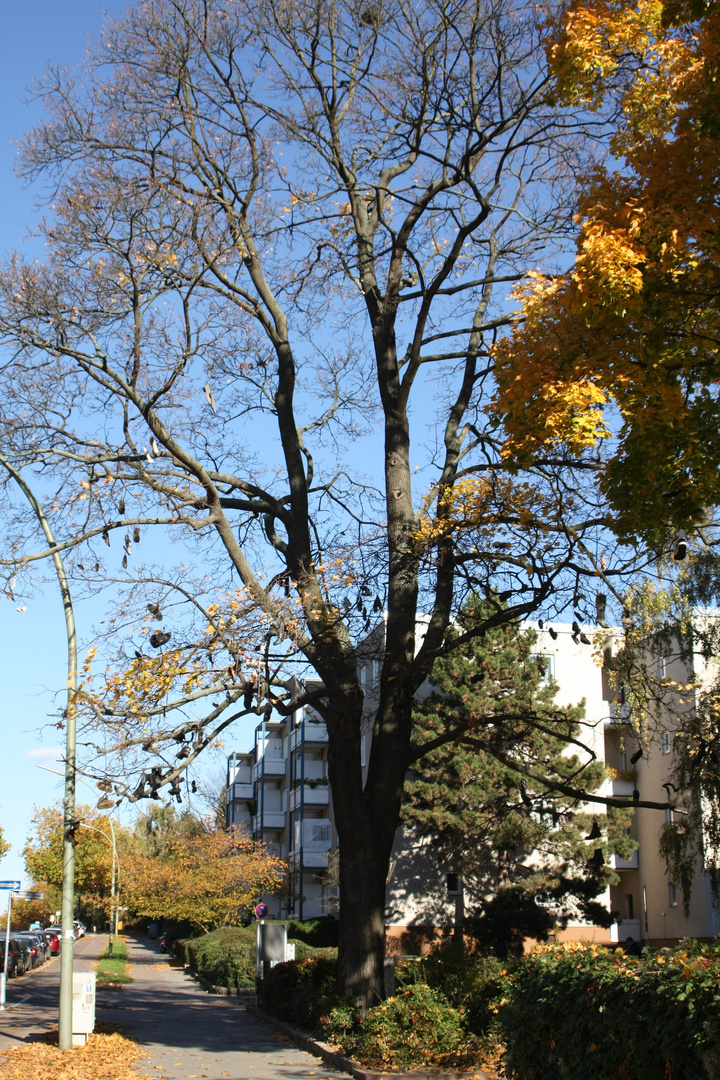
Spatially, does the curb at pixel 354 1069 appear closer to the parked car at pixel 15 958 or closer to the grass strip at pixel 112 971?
the grass strip at pixel 112 971

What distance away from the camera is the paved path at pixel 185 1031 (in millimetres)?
12734

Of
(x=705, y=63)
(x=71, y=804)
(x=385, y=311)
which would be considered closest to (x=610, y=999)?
(x=705, y=63)

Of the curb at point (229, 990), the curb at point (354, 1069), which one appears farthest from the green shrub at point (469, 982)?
the curb at point (229, 990)

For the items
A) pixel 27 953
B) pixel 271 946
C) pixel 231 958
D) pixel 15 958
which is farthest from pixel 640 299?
pixel 27 953

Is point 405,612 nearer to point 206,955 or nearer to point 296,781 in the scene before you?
point 206,955

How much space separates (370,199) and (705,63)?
29.7 ft

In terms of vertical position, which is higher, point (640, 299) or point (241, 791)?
point (640, 299)

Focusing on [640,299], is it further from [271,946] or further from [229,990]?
[229,990]

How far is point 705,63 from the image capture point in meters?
7.84

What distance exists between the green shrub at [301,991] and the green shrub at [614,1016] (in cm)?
605

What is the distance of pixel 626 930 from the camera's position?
111 feet

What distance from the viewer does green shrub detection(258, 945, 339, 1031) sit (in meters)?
16.1

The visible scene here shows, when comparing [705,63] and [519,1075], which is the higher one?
[705,63]

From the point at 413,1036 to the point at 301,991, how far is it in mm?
6628
